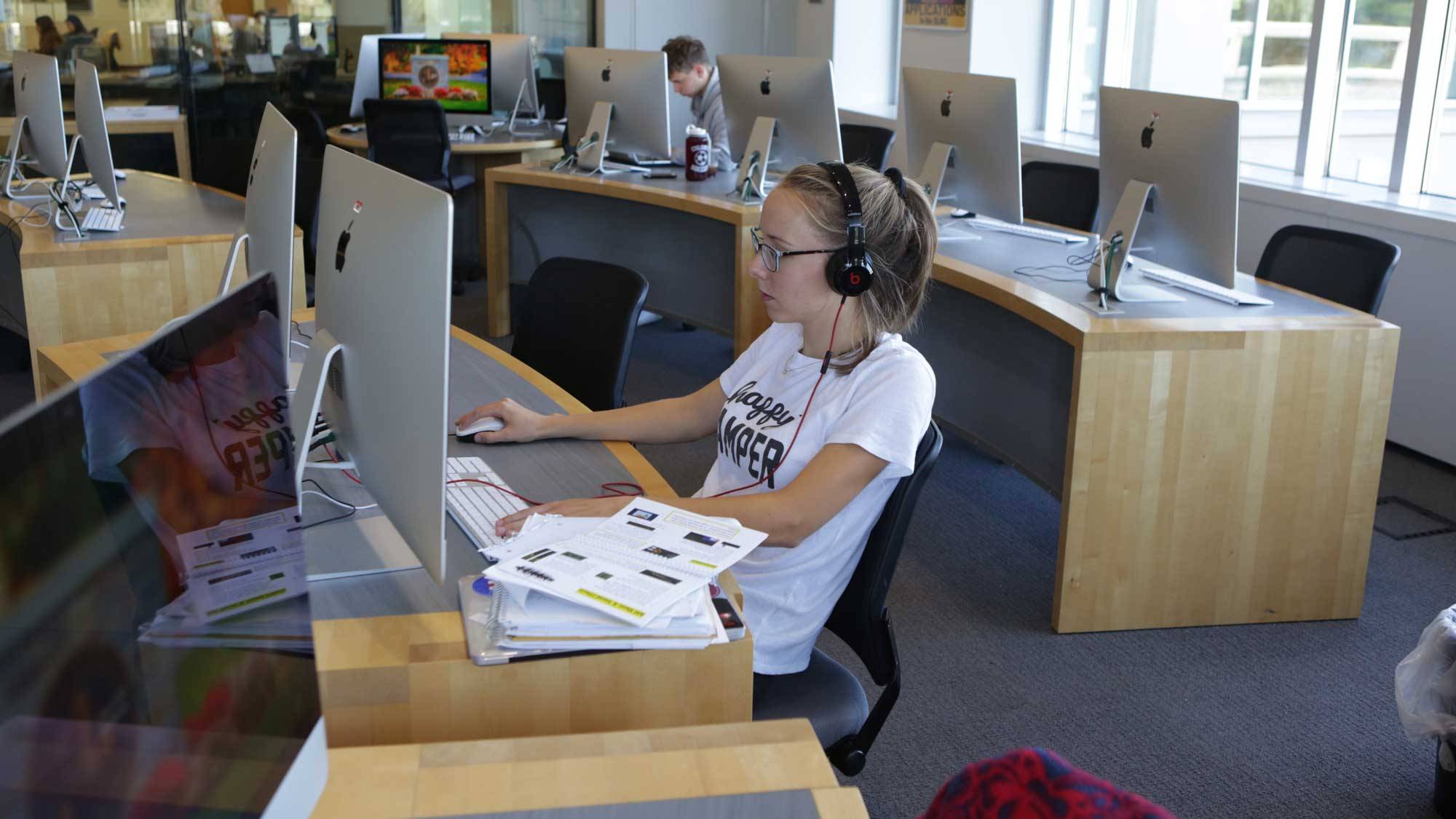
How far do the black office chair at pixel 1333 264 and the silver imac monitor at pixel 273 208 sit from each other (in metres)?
2.27

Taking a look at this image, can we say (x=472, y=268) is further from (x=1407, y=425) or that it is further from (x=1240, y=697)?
(x=1240, y=697)

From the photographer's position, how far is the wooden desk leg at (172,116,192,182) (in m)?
6.93

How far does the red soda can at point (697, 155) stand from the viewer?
14.7 ft

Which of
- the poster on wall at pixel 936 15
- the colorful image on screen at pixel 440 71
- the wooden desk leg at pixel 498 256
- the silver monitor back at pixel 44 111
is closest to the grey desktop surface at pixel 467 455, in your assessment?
the silver monitor back at pixel 44 111

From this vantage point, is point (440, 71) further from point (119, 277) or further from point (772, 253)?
point (772, 253)

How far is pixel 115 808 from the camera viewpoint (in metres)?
0.63

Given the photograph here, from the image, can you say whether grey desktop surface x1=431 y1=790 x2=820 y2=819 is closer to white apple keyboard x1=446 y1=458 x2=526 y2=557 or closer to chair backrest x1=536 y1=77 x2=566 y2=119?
white apple keyboard x1=446 y1=458 x2=526 y2=557

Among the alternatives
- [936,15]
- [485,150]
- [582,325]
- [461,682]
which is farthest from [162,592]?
[936,15]

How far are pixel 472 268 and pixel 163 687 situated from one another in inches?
218

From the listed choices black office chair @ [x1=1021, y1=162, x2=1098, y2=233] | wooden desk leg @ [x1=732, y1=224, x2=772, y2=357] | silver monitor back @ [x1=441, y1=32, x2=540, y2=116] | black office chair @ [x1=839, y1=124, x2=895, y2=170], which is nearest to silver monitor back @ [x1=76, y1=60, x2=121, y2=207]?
wooden desk leg @ [x1=732, y1=224, x2=772, y2=357]

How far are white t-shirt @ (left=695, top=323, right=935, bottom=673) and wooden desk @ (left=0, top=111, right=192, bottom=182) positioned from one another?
606 centimetres

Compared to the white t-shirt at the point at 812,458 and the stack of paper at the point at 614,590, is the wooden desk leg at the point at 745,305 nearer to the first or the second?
the white t-shirt at the point at 812,458

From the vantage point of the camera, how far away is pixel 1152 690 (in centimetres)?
246

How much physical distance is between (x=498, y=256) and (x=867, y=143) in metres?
1.52
